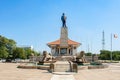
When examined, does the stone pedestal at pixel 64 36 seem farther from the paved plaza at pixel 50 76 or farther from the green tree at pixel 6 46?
the green tree at pixel 6 46

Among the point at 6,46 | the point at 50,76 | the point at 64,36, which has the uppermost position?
the point at 64,36

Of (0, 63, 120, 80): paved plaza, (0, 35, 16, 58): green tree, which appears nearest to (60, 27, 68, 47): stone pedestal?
(0, 63, 120, 80): paved plaza

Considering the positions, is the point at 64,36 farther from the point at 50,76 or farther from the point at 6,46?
the point at 6,46

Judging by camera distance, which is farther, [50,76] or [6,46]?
[6,46]

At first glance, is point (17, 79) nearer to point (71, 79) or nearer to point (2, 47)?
point (71, 79)

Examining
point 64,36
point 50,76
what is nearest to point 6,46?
point 64,36

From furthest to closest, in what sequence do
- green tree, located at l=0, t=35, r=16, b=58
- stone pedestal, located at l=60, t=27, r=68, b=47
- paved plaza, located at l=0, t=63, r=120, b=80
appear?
green tree, located at l=0, t=35, r=16, b=58 < stone pedestal, located at l=60, t=27, r=68, b=47 < paved plaza, located at l=0, t=63, r=120, b=80

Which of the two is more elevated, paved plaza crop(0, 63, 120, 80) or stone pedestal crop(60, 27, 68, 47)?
stone pedestal crop(60, 27, 68, 47)

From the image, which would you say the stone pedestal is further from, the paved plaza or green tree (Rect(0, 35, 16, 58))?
green tree (Rect(0, 35, 16, 58))

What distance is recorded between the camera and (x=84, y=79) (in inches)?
745

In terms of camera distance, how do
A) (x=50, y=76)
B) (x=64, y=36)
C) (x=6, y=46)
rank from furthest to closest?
(x=6, y=46) → (x=64, y=36) → (x=50, y=76)

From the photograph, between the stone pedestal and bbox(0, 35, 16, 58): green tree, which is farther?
bbox(0, 35, 16, 58): green tree

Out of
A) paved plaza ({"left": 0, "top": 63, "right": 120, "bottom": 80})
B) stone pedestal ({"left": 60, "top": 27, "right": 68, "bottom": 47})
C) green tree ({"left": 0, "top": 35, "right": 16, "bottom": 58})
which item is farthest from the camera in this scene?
green tree ({"left": 0, "top": 35, "right": 16, "bottom": 58})

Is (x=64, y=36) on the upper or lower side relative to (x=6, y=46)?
upper
